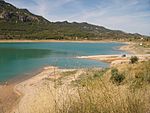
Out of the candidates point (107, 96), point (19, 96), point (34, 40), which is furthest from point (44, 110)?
point (34, 40)

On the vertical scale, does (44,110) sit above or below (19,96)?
above

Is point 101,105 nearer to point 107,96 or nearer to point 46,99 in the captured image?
point 107,96

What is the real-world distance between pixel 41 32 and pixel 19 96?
13591 cm

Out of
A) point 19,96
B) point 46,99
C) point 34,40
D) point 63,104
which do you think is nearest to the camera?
point 63,104

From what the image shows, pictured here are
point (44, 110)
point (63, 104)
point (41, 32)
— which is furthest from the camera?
point (41, 32)

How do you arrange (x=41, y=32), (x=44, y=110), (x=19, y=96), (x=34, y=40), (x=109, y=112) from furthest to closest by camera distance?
(x=41, y=32)
(x=34, y=40)
(x=19, y=96)
(x=44, y=110)
(x=109, y=112)

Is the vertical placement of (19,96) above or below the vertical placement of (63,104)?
below

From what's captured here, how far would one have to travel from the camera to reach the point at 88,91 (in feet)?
15.8

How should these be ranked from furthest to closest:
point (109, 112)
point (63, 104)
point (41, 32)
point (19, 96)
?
point (41, 32)
point (19, 96)
point (63, 104)
point (109, 112)

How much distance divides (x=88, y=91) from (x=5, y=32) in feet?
471

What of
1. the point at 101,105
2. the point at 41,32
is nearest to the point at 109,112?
the point at 101,105

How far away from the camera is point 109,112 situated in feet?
14.2

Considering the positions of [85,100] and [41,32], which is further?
[41,32]

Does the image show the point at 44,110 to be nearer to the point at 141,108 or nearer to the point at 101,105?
the point at 101,105
